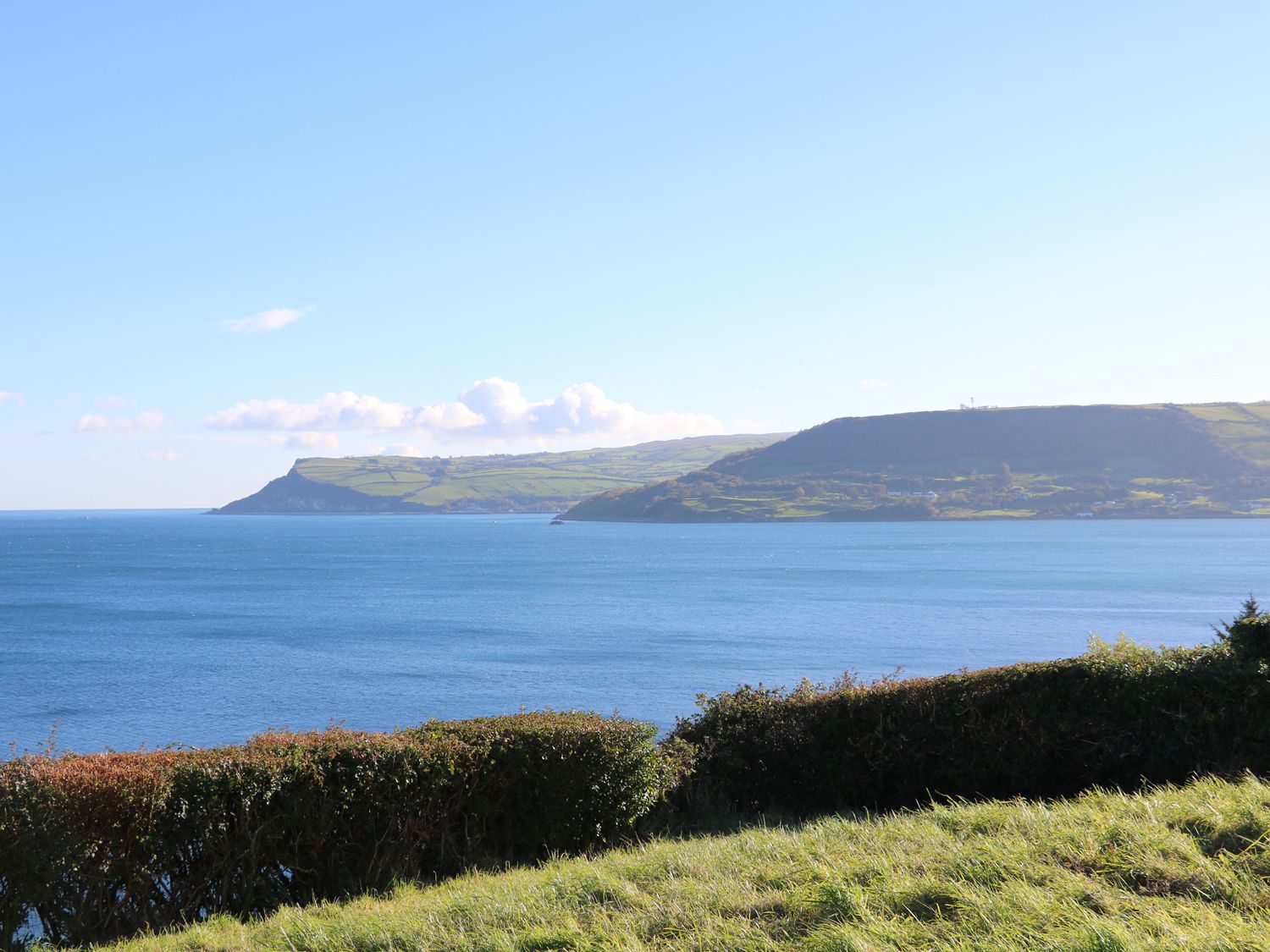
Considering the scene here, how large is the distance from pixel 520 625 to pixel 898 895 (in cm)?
6855

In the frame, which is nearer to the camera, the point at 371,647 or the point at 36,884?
the point at 36,884

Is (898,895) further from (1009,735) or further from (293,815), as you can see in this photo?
(1009,735)

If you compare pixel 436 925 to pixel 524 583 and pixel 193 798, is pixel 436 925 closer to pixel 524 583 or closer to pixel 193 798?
pixel 193 798

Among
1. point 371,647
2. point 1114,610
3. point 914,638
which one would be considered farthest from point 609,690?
point 1114,610

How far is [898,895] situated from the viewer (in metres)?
5.73

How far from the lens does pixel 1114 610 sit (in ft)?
247

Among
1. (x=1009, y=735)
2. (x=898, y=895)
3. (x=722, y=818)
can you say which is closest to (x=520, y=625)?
(x=722, y=818)

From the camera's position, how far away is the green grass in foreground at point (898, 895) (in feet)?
16.7

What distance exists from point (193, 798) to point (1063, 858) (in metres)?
6.62

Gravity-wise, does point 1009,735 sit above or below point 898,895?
below

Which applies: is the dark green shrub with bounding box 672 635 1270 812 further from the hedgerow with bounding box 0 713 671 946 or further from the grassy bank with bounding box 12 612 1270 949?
the hedgerow with bounding box 0 713 671 946

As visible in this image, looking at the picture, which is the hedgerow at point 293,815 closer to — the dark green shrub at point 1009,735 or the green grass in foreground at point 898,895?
the green grass in foreground at point 898,895

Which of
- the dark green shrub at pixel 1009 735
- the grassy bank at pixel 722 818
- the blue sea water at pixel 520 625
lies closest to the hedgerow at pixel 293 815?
the grassy bank at pixel 722 818

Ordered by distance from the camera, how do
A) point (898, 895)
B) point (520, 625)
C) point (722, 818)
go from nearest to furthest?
1. point (898, 895)
2. point (722, 818)
3. point (520, 625)
